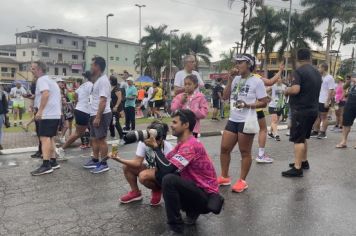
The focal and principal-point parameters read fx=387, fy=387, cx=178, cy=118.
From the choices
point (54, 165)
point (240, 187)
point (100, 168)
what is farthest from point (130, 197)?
point (54, 165)

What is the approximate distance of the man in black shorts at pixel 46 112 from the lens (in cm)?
596

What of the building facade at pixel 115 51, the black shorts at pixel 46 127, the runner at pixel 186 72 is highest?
the building facade at pixel 115 51

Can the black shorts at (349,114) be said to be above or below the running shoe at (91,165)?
above

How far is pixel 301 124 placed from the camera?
18.9ft

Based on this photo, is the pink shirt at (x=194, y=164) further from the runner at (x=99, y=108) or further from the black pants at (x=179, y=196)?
the runner at (x=99, y=108)

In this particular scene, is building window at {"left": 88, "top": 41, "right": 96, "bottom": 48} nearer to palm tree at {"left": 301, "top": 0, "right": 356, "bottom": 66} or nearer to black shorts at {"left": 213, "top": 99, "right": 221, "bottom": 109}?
palm tree at {"left": 301, "top": 0, "right": 356, "bottom": 66}

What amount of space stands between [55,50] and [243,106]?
68670mm

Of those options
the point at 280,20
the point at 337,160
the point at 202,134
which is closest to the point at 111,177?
the point at 337,160

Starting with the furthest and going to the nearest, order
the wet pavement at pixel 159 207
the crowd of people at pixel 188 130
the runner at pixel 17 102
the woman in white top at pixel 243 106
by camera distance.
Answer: the runner at pixel 17 102 → the woman in white top at pixel 243 106 → the wet pavement at pixel 159 207 → the crowd of people at pixel 188 130

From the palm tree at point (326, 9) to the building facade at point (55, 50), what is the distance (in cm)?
4226

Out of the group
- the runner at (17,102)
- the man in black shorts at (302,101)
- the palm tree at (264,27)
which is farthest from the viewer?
the palm tree at (264,27)

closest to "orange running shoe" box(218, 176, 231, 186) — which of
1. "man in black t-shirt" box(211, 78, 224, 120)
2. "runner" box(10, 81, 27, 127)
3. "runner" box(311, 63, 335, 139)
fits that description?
"runner" box(311, 63, 335, 139)

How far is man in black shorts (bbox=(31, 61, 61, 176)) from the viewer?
5.96 m

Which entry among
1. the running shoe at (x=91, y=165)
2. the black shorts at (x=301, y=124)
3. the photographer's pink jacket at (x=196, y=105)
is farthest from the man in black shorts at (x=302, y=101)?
the running shoe at (x=91, y=165)
